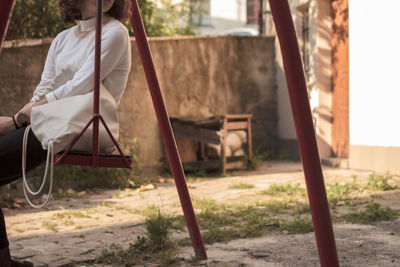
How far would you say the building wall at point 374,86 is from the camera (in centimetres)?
610

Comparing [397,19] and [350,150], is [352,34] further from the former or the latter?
[350,150]

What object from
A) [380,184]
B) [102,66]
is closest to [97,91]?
[102,66]

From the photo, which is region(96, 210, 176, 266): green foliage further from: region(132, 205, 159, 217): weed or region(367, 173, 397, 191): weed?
region(367, 173, 397, 191): weed

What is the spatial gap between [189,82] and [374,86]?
283 centimetres

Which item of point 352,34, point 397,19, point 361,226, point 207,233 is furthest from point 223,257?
point 352,34

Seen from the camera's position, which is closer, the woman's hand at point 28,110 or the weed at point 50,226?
the woman's hand at point 28,110

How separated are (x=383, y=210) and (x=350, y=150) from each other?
3257 mm

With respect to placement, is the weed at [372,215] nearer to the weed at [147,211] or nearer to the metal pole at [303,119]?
the weed at [147,211]

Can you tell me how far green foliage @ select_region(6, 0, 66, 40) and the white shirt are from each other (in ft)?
13.7

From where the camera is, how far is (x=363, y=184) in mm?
5258

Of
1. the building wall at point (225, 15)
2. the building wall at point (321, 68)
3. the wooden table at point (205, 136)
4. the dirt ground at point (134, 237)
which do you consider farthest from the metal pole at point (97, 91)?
the building wall at point (225, 15)

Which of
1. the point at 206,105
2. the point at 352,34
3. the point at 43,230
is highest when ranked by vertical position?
the point at 352,34

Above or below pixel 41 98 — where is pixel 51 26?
above

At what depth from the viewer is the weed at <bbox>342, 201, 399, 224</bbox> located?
11.8 feet
